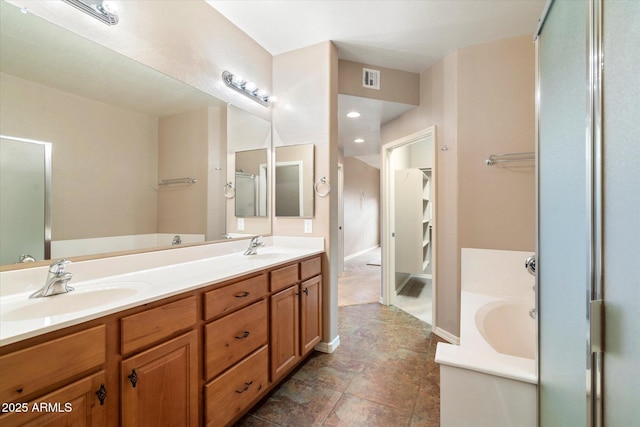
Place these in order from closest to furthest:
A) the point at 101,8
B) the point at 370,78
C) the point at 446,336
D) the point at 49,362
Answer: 1. the point at 49,362
2. the point at 101,8
3. the point at 446,336
4. the point at 370,78

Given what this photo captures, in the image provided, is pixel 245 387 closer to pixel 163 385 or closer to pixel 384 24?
pixel 163 385

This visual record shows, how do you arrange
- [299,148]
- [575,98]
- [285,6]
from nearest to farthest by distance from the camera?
[575,98] < [285,6] < [299,148]

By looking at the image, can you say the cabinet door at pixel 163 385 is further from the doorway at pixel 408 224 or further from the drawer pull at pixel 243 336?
the doorway at pixel 408 224

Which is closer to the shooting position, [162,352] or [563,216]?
[563,216]

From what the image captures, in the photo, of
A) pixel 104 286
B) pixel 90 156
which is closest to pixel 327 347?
pixel 104 286

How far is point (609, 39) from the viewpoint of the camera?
0.53 m

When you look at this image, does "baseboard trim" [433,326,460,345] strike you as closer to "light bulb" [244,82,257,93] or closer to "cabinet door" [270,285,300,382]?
"cabinet door" [270,285,300,382]

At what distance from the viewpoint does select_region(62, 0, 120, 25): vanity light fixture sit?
3.76 feet

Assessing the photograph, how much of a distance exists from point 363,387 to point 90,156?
210cm

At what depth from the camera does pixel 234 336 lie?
4.33 feet

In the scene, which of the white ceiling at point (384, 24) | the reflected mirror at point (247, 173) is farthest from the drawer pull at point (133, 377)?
the white ceiling at point (384, 24)

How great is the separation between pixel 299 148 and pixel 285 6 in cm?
99

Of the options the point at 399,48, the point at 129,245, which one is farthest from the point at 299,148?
the point at 129,245

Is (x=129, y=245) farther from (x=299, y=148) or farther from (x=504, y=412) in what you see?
(x=504, y=412)
